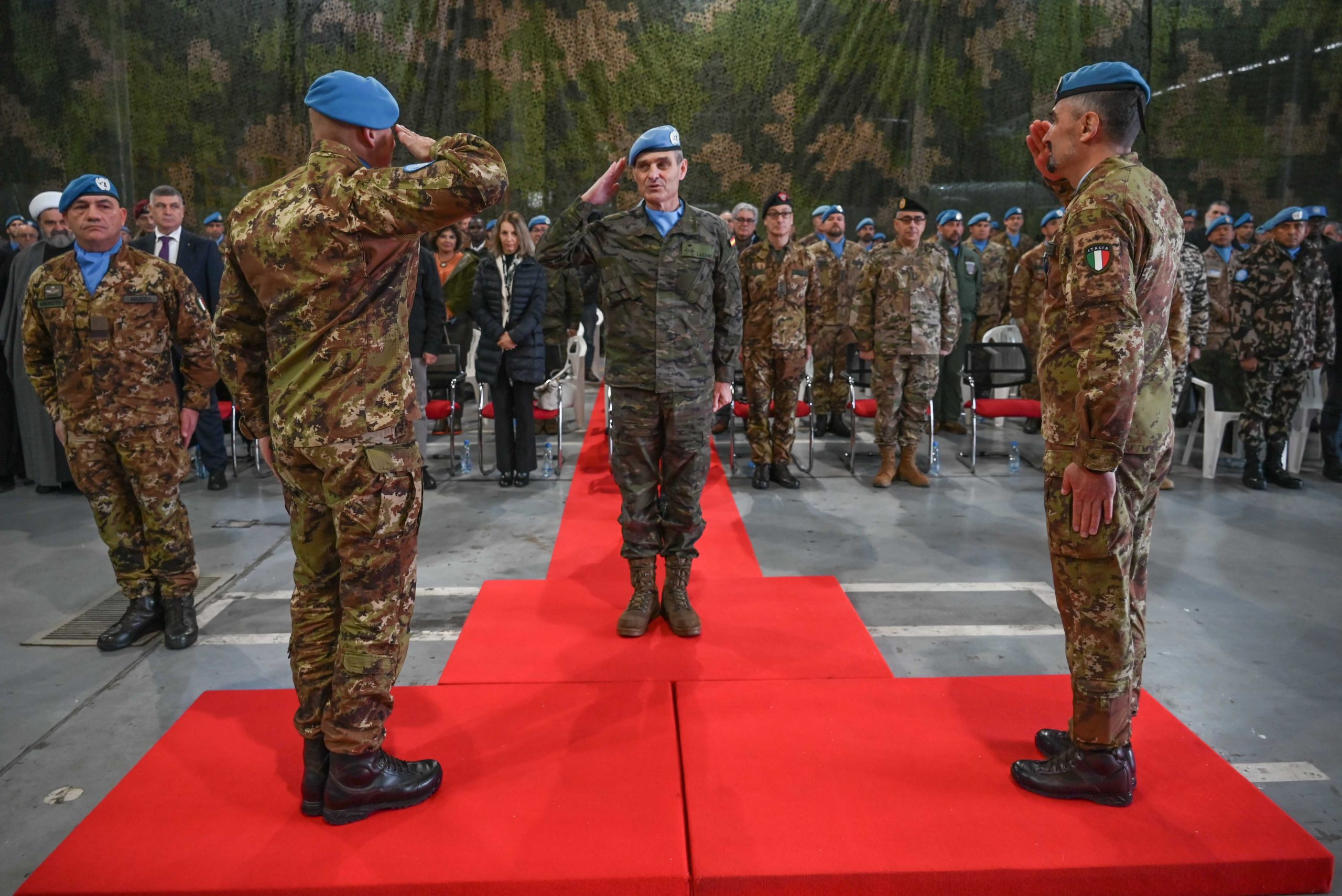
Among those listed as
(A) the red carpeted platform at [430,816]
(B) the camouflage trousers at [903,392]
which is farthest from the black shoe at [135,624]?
(B) the camouflage trousers at [903,392]

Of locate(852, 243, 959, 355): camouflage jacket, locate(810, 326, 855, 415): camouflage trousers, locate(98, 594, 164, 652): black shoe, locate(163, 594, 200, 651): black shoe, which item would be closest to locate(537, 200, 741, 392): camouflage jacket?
locate(163, 594, 200, 651): black shoe

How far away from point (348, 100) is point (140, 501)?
7.28 ft

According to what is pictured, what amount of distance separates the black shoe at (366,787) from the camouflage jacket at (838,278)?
20.7 feet

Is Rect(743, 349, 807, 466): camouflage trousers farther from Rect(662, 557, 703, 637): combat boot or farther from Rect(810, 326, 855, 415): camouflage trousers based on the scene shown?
Rect(662, 557, 703, 637): combat boot

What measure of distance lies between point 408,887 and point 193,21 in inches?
430

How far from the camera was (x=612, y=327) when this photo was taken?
3523mm

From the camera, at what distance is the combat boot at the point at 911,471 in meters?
6.44

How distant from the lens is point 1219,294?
25.3 feet

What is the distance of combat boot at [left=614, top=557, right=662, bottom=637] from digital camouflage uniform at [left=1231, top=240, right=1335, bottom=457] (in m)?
5.06

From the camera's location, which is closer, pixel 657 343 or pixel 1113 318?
pixel 1113 318

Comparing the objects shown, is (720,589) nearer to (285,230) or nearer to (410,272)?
(410,272)

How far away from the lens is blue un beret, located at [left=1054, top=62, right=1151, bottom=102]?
2117 mm

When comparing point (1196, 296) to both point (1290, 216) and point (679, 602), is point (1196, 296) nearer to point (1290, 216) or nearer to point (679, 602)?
point (1290, 216)

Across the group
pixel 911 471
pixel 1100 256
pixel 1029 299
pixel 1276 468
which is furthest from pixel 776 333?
pixel 1100 256
